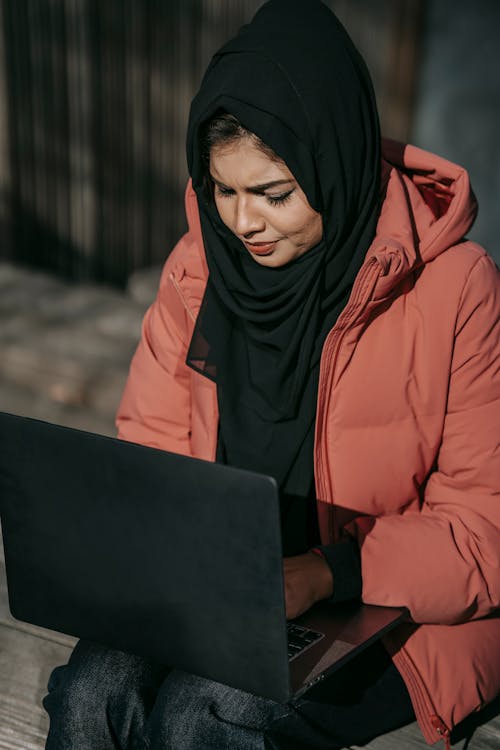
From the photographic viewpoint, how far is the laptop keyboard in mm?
1305

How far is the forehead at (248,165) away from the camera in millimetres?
1414

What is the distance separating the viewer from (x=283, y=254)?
1.52m

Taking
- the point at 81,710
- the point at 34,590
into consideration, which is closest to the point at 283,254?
the point at 34,590

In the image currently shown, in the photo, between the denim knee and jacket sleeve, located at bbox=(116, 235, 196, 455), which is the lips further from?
the denim knee

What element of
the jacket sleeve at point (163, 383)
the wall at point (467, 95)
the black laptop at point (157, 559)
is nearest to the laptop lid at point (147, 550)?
the black laptop at point (157, 559)

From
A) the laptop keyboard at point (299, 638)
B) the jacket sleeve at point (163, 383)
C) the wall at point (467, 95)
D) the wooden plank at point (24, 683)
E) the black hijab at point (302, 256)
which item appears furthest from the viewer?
the wall at point (467, 95)

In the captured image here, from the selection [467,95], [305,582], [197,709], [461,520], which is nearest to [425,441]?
[461,520]

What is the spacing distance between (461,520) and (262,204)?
1.80 ft

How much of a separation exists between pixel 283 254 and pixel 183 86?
3.74 m

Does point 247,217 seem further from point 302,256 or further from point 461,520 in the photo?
point 461,520

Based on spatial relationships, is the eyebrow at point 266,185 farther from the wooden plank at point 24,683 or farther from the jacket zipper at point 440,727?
the wooden plank at point 24,683

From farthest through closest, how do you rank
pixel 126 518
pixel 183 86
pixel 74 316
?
1. pixel 183 86
2. pixel 74 316
3. pixel 126 518

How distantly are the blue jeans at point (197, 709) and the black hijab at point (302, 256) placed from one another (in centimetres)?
32

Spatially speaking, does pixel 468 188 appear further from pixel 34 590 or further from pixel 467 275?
pixel 34 590
